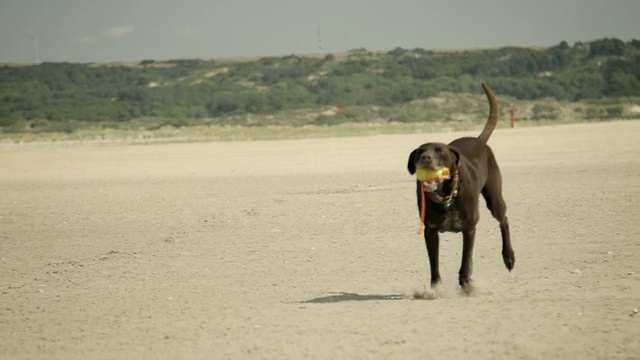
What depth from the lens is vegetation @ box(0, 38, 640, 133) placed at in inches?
2852

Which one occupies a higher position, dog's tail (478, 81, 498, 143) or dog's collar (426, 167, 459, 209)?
dog's tail (478, 81, 498, 143)

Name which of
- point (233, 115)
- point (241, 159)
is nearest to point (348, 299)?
point (241, 159)

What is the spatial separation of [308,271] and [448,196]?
237 cm

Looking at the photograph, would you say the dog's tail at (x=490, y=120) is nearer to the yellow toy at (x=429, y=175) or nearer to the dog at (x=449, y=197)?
the dog at (x=449, y=197)

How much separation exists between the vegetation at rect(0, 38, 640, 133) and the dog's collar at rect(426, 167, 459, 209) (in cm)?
4838

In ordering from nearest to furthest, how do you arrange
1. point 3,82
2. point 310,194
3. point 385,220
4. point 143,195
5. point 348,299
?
1. point 348,299
2. point 385,220
3. point 310,194
4. point 143,195
5. point 3,82

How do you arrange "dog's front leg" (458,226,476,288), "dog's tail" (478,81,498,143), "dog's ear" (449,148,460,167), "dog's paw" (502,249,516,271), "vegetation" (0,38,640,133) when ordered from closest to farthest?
"dog's ear" (449,148,460,167) < "dog's front leg" (458,226,476,288) < "dog's paw" (502,249,516,271) < "dog's tail" (478,81,498,143) < "vegetation" (0,38,640,133)

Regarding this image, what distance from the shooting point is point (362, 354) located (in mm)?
6973

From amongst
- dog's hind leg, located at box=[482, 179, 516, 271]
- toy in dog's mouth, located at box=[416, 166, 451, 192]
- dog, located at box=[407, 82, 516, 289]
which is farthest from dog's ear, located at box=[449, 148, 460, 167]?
dog's hind leg, located at box=[482, 179, 516, 271]

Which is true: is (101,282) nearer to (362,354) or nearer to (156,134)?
(362,354)

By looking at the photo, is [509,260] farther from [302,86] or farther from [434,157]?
[302,86]

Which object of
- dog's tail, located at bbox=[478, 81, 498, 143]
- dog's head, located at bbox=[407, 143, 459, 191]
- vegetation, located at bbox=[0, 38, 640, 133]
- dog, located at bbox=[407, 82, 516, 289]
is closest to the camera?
dog's head, located at bbox=[407, 143, 459, 191]

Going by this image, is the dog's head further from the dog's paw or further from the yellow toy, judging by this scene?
the dog's paw

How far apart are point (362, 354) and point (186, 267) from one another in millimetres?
4469
